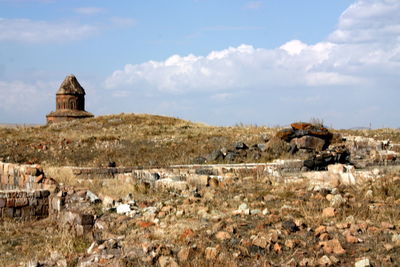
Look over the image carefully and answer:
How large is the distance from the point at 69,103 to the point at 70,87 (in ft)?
5.49

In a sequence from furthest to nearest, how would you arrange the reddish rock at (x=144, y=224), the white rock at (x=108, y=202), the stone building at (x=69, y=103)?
the stone building at (x=69, y=103) → the white rock at (x=108, y=202) → the reddish rock at (x=144, y=224)

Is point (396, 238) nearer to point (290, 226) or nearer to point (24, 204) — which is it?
point (290, 226)

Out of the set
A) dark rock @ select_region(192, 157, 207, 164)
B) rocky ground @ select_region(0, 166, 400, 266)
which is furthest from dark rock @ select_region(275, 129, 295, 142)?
rocky ground @ select_region(0, 166, 400, 266)

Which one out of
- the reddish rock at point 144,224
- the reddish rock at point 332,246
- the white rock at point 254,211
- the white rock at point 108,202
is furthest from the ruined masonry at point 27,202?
the reddish rock at point 332,246

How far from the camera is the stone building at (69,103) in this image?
4522 centimetres

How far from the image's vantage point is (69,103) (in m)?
46.4

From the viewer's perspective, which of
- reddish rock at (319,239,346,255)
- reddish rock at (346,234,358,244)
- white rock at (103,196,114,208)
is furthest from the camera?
white rock at (103,196,114,208)

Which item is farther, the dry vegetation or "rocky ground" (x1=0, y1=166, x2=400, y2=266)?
the dry vegetation

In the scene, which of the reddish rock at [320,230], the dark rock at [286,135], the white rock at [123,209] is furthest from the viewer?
the dark rock at [286,135]

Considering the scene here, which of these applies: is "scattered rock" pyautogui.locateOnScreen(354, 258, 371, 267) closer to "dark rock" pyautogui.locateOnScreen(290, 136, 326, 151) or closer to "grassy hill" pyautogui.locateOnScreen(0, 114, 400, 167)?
"grassy hill" pyautogui.locateOnScreen(0, 114, 400, 167)

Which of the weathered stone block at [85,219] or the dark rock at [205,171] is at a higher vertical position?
the dark rock at [205,171]

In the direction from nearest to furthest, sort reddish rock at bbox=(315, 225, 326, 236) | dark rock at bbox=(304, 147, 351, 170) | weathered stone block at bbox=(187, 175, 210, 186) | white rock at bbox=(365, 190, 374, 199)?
reddish rock at bbox=(315, 225, 326, 236) < white rock at bbox=(365, 190, 374, 199) < weathered stone block at bbox=(187, 175, 210, 186) < dark rock at bbox=(304, 147, 351, 170)

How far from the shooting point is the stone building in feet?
148

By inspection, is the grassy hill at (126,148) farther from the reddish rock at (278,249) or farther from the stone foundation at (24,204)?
the reddish rock at (278,249)
